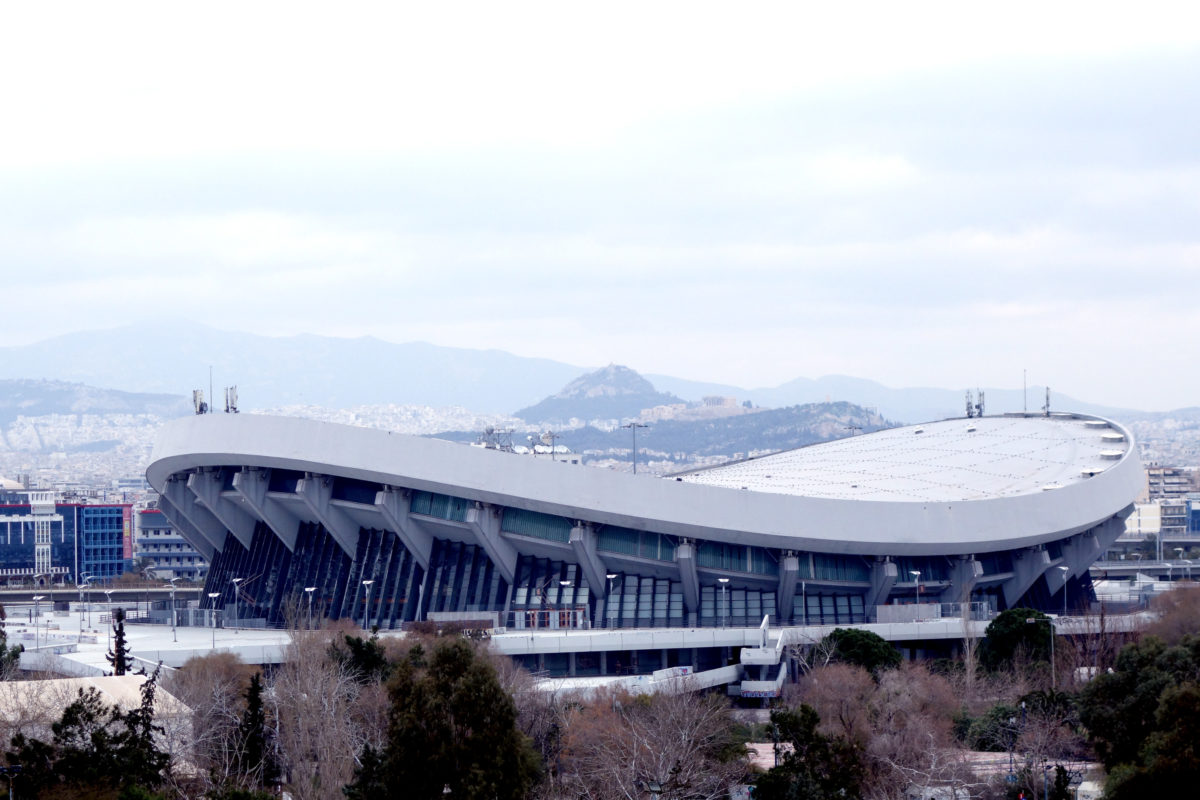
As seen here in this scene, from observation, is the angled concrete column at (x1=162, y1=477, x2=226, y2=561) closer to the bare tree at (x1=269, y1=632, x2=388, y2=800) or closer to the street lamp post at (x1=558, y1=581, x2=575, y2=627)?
the street lamp post at (x1=558, y1=581, x2=575, y2=627)

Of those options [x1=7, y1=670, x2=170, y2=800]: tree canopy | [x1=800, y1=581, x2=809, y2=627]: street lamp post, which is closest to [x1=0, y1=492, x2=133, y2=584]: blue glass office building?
[x1=800, y1=581, x2=809, y2=627]: street lamp post

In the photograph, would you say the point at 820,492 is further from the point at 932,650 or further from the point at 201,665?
the point at 201,665

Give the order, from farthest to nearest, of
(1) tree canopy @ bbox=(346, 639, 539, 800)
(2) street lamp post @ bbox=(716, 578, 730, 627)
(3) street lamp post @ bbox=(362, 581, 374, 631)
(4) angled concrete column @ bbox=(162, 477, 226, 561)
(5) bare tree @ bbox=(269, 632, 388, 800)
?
(4) angled concrete column @ bbox=(162, 477, 226, 561), (3) street lamp post @ bbox=(362, 581, 374, 631), (2) street lamp post @ bbox=(716, 578, 730, 627), (5) bare tree @ bbox=(269, 632, 388, 800), (1) tree canopy @ bbox=(346, 639, 539, 800)

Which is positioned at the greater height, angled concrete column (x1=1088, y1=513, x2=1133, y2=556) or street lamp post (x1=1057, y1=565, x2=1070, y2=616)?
angled concrete column (x1=1088, y1=513, x2=1133, y2=556)

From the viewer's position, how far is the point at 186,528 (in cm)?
7450

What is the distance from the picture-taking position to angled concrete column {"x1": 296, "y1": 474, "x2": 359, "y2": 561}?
63.7 metres

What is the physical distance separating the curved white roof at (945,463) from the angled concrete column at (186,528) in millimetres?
21016

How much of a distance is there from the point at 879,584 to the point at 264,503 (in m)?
23.5

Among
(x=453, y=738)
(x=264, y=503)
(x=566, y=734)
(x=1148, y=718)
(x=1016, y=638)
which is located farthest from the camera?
(x=264, y=503)

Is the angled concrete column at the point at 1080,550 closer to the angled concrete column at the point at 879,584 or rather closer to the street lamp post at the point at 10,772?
the angled concrete column at the point at 879,584

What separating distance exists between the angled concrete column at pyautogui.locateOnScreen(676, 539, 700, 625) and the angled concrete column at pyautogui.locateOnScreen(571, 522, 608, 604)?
109 inches

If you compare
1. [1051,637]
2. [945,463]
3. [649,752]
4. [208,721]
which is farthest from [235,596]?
[649,752]

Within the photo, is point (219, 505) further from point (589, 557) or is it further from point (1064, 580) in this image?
point (1064, 580)

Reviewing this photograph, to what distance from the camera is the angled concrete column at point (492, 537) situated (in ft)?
199
